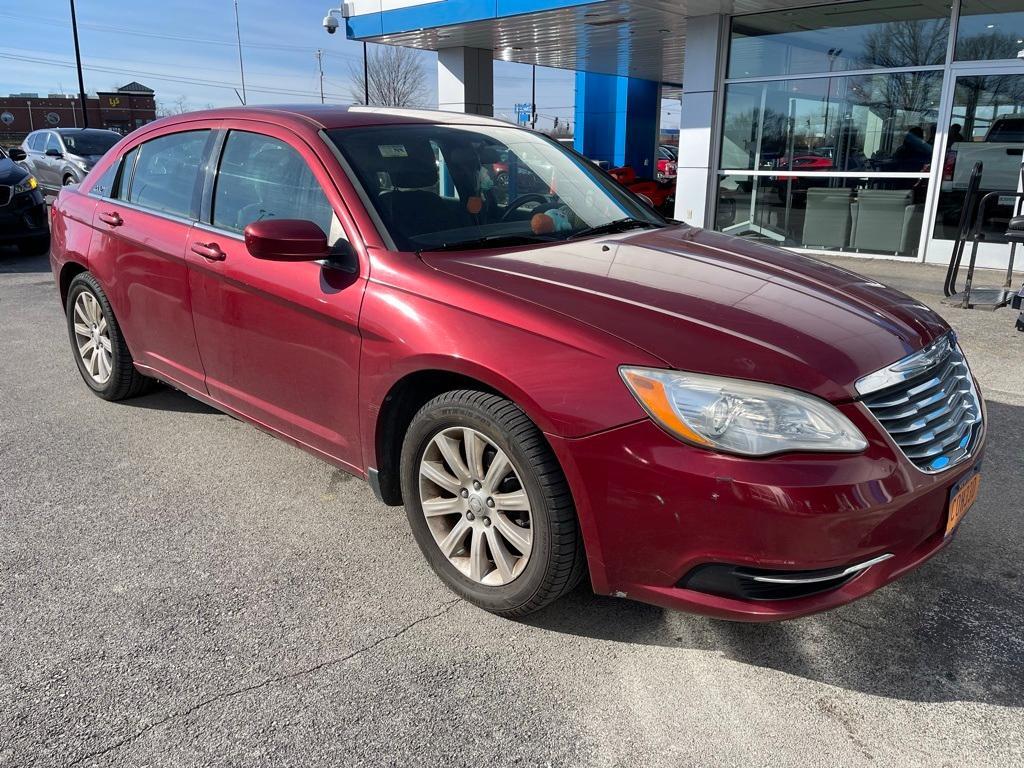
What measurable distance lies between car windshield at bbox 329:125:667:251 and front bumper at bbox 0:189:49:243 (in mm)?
9372

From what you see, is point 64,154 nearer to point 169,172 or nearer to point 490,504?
point 169,172

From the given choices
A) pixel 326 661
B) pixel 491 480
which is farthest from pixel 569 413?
pixel 326 661

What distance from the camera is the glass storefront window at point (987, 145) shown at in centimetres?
971

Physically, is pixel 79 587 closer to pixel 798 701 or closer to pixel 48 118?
pixel 798 701

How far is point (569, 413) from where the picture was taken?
2.33 metres

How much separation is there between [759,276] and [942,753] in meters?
1.64

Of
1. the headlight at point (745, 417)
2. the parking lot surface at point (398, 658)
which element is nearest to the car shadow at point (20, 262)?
the parking lot surface at point (398, 658)

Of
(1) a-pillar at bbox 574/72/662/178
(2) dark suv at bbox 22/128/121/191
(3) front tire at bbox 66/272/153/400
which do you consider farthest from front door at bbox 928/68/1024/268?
(2) dark suv at bbox 22/128/121/191

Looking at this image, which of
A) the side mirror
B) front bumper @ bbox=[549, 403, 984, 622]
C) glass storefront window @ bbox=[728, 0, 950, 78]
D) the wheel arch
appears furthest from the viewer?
glass storefront window @ bbox=[728, 0, 950, 78]

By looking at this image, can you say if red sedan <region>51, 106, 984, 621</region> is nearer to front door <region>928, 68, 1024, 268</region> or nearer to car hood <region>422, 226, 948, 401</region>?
car hood <region>422, 226, 948, 401</region>

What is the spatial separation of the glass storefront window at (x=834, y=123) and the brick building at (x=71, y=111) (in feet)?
220

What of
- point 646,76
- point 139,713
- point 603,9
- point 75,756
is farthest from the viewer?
point 646,76

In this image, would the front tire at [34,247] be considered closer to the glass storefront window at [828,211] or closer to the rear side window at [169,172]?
the rear side window at [169,172]

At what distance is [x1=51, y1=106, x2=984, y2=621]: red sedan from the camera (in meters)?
2.20
